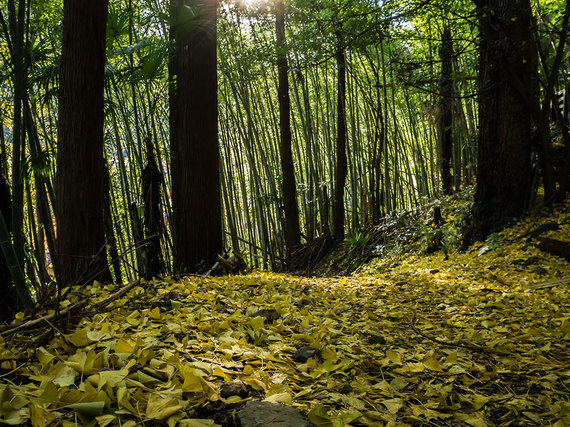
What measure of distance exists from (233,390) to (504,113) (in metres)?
3.60

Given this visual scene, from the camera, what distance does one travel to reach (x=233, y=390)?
873mm

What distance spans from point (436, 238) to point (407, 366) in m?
Answer: 3.49

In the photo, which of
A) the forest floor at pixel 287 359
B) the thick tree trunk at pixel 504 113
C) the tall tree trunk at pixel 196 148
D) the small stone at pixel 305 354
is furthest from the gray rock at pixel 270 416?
the thick tree trunk at pixel 504 113

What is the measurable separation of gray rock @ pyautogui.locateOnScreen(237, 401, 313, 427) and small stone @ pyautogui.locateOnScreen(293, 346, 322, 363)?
35cm

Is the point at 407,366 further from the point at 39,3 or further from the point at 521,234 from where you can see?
the point at 39,3

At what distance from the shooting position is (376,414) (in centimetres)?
88

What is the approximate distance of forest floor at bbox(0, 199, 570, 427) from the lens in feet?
2.60

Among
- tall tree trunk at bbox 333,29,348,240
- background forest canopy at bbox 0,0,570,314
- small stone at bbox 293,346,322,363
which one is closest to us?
small stone at bbox 293,346,322,363

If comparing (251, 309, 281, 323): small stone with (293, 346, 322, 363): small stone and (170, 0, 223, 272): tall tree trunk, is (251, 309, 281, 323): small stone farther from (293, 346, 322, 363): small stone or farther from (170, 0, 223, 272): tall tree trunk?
(170, 0, 223, 272): tall tree trunk

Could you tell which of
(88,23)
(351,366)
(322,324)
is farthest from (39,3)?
(351,366)

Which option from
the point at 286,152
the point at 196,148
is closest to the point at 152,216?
the point at 196,148

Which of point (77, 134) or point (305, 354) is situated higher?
point (77, 134)

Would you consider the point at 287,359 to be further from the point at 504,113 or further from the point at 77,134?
the point at 504,113

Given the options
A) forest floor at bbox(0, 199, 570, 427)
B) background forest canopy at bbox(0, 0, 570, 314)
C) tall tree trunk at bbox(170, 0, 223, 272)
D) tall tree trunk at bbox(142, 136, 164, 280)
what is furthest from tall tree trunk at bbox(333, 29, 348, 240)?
forest floor at bbox(0, 199, 570, 427)
